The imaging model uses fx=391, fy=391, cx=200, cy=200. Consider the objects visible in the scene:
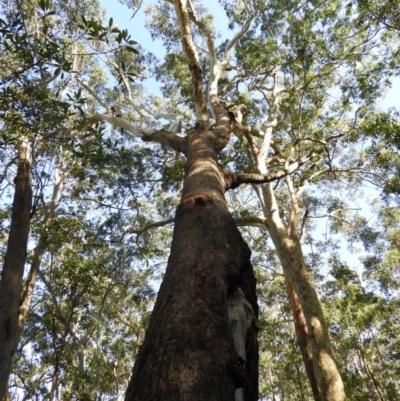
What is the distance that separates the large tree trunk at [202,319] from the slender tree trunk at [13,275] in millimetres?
2276

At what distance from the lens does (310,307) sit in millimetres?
6242

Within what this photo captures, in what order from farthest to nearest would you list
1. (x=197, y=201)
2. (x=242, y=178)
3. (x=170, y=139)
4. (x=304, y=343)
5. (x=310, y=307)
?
1. (x=304, y=343)
2. (x=310, y=307)
3. (x=170, y=139)
4. (x=242, y=178)
5. (x=197, y=201)

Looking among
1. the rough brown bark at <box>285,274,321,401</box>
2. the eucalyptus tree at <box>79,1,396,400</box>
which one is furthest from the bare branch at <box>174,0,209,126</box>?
the rough brown bark at <box>285,274,321,401</box>

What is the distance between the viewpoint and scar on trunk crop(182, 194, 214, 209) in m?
2.31

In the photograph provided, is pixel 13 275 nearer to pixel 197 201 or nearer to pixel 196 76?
pixel 197 201

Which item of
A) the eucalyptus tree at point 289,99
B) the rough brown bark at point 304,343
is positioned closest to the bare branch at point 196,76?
the eucalyptus tree at point 289,99

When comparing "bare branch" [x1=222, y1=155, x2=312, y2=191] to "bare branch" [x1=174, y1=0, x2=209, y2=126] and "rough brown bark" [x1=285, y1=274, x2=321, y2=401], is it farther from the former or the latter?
"rough brown bark" [x1=285, y1=274, x2=321, y2=401]

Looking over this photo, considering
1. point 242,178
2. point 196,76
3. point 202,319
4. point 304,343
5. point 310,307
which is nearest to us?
point 202,319

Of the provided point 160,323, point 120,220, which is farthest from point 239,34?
point 160,323

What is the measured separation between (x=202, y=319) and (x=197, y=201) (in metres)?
1.03

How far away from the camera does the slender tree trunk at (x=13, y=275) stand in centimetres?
353

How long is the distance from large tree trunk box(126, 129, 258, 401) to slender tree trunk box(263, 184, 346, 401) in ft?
13.8

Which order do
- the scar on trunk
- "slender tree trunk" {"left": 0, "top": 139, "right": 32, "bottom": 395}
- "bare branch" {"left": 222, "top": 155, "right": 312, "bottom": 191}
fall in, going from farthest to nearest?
"slender tree trunk" {"left": 0, "top": 139, "right": 32, "bottom": 395}, "bare branch" {"left": 222, "top": 155, "right": 312, "bottom": 191}, the scar on trunk

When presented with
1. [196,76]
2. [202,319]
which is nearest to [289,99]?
[196,76]
